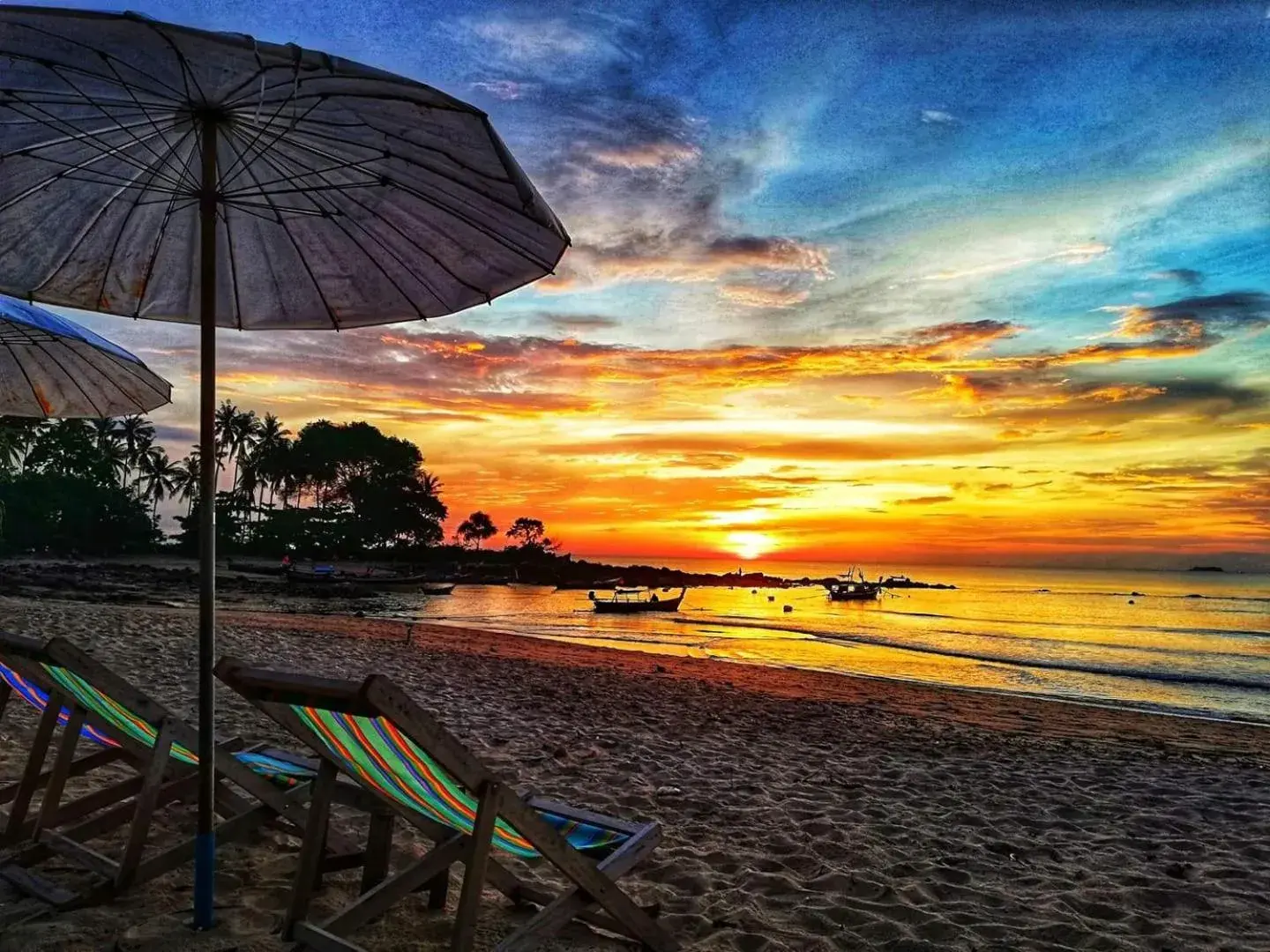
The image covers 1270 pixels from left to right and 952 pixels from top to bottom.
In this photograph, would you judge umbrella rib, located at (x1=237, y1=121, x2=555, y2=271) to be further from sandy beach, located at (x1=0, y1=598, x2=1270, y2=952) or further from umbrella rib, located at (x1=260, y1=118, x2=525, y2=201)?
sandy beach, located at (x1=0, y1=598, x2=1270, y2=952)

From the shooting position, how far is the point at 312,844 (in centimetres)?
236

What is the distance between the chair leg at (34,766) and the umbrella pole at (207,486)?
1.08 m

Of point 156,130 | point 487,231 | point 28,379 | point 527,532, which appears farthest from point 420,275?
point 527,532

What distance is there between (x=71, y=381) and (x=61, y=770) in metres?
2.28

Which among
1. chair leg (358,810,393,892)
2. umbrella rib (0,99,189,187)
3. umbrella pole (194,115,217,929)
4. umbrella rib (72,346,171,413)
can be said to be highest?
umbrella rib (0,99,189,187)

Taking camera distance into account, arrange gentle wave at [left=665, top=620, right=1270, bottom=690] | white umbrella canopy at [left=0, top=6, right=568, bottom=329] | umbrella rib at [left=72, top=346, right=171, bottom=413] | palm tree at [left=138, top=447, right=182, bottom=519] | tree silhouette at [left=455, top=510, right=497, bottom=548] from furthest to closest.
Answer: tree silhouette at [left=455, top=510, right=497, bottom=548] < palm tree at [left=138, top=447, right=182, bottom=519] < gentle wave at [left=665, top=620, right=1270, bottom=690] < umbrella rib at [left=72, top=346, right=171, bottom=413] < white umbrella canopy at [left=0, top=6, right=568, bottom=329]

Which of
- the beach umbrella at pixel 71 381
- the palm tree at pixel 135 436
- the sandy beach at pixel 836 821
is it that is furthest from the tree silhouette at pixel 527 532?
the beach umbrella at pixel 71 381

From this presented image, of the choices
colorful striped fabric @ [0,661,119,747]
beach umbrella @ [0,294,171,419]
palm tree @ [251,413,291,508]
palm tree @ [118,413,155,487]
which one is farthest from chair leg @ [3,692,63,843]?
palm tree @ [118,413,155,487]

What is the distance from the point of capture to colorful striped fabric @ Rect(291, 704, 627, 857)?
2271 millimetres

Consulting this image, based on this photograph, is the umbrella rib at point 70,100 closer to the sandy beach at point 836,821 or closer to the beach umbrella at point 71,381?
the beach umbrella at point 71,381

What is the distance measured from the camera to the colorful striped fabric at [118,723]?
115 inches

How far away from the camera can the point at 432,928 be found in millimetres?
2838

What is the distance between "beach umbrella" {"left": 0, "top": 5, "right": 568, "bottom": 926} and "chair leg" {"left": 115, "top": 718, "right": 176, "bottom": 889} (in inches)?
11.9

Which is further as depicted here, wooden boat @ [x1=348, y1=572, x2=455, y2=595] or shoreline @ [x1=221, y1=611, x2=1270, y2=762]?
wooden boat @ [x1=348, y1=572, x2=455, y2=595]
